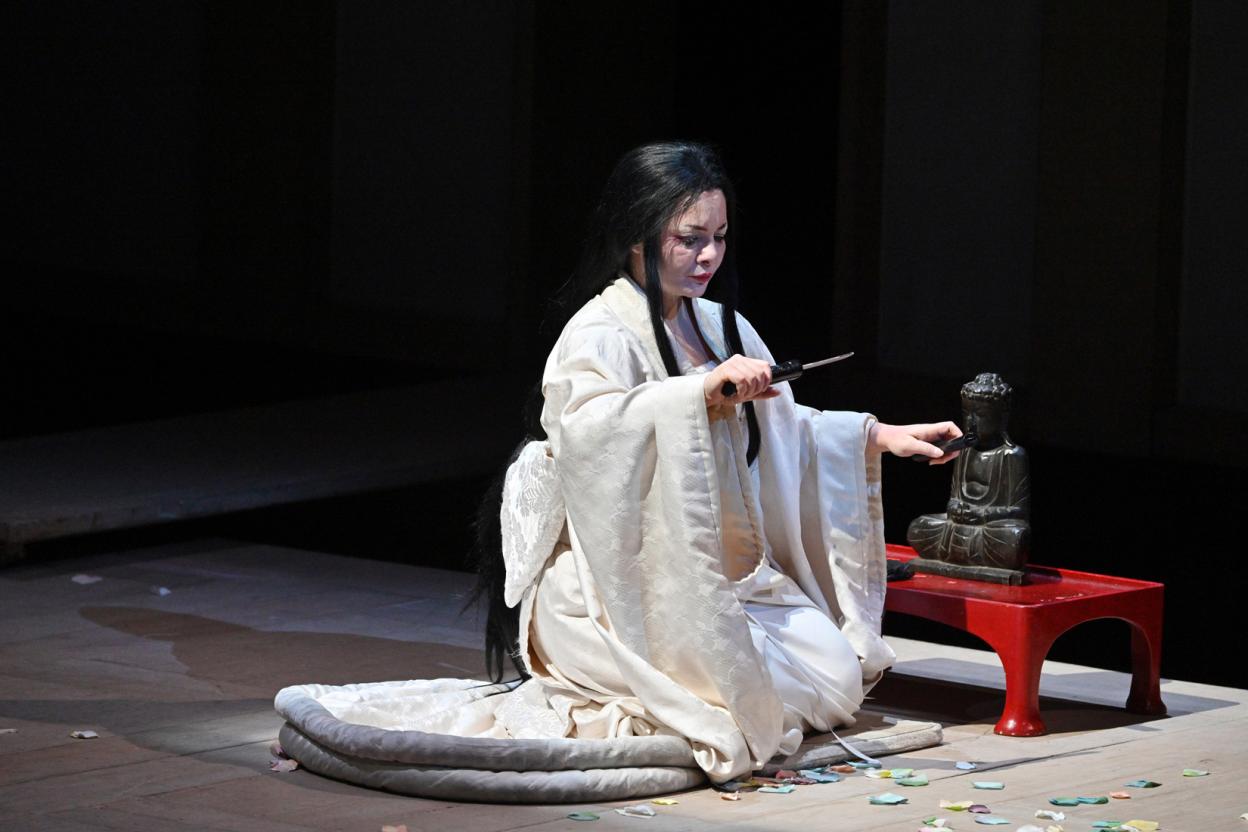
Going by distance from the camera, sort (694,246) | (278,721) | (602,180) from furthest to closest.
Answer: (602,180) → (278,721) → (694,246)

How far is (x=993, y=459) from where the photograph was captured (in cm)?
493

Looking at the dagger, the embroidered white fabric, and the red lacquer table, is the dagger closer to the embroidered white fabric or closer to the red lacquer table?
the embroidered white fabric

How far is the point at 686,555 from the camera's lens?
4.17 metres

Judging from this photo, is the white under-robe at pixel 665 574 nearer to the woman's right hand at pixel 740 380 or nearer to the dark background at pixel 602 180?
the woman's right hand at pixel 740 380

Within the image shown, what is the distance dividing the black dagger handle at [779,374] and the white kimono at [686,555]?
58 mm

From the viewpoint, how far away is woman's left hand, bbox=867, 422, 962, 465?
4.53 m

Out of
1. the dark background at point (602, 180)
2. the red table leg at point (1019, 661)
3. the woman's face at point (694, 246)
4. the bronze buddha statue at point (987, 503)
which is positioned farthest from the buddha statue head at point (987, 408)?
the dark background at point (602, 180)

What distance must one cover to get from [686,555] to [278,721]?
3.44 feet

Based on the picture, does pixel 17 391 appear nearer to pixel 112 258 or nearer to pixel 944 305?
pixel 112 258

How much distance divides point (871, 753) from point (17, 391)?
6712 millimetres

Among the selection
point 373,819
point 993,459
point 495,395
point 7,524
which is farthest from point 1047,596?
point 495,395

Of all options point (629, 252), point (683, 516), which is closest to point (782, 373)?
point (683, 516)

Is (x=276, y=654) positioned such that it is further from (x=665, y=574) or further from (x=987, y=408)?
(x=987, y=408)

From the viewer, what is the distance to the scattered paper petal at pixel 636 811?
12.8 feet
